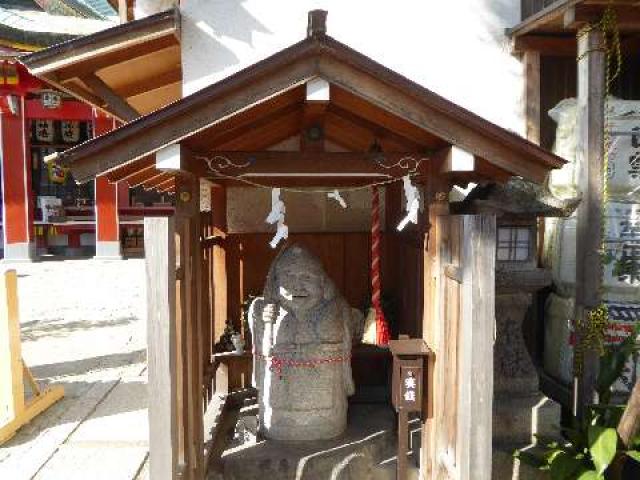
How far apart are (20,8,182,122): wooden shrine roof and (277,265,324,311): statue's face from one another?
2.98m

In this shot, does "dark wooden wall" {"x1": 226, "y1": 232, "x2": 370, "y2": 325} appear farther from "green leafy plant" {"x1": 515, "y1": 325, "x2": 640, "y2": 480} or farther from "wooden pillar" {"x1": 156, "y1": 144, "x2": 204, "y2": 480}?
"green leafy plant" {"x1": 515, "y1": 325, "x2": 640, "y2": 480}

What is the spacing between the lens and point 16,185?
18.8 m

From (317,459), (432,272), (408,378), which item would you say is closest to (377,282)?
(432,272)

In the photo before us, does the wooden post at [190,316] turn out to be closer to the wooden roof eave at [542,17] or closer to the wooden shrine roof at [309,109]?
the wooden shrine roof at [309,109]

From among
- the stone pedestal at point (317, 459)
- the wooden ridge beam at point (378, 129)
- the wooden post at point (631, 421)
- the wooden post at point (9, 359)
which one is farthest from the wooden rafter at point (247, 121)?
the wooden post at point (9, 359)

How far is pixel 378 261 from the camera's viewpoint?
20.1ft

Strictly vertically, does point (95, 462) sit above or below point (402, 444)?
below

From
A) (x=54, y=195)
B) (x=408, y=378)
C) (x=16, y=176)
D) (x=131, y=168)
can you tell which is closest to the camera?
(x=131, y=168)

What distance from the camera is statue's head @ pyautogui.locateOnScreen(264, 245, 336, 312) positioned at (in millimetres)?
4816

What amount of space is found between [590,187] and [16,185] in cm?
1896

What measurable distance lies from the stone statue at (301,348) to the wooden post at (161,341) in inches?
58.7

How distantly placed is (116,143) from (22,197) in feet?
58.5

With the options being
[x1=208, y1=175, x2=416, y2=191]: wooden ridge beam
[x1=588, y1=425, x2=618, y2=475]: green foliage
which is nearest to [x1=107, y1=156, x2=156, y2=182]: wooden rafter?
[x1=208, y1=175, x2=416, y2=191]: wooden ridge beam

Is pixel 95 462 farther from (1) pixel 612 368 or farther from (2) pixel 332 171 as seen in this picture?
(1) pixel 612 368
